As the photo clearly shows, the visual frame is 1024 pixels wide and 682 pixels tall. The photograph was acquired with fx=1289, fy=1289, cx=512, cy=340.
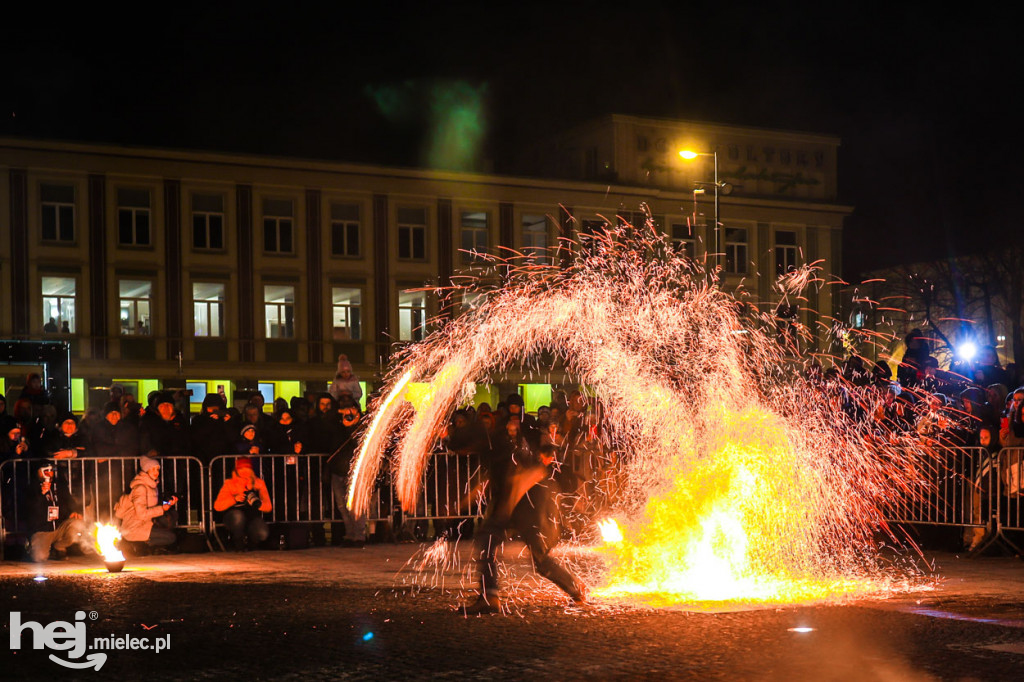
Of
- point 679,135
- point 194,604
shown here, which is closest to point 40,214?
point 679,135

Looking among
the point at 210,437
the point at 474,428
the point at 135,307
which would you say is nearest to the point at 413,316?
the point at 135,307

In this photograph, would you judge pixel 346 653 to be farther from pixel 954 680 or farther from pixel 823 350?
pixel 823 350

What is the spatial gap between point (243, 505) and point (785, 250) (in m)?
45.9

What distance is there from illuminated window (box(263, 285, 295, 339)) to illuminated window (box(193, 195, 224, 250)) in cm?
251

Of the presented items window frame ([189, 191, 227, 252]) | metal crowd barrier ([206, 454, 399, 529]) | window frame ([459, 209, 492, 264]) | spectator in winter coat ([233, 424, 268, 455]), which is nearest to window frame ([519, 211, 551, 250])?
window frame ([459, 209, 492, 264])

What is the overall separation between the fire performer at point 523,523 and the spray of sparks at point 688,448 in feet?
2.62

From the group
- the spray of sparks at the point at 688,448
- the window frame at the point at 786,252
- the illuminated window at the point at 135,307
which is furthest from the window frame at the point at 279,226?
the spray of sparks at the point at 688,448

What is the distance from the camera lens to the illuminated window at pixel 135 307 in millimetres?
44781

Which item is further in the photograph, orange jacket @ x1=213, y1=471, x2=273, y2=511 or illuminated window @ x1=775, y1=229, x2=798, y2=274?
illuminated window @ x1=775, y1=229, x2=798, y2=274

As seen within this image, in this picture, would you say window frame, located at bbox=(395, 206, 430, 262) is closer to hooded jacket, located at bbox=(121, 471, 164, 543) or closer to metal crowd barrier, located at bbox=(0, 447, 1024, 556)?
metal crowd barrier, located at bbox=(0, 447, 1024, 556)

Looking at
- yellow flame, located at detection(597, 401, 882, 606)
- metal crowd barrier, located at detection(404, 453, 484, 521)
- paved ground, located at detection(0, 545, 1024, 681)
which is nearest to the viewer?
paved ground, located at detection(0, 545, 1024, 681)

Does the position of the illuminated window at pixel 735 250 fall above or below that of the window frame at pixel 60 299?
above

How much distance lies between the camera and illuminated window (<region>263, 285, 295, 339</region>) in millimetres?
47094

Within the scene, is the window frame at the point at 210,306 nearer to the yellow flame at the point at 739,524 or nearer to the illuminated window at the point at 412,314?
the illuminated window at the point at 412,314
